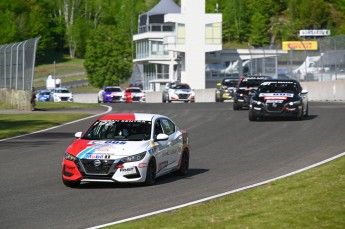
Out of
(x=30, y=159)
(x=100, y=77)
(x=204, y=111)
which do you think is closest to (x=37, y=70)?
(x=100, y=77)

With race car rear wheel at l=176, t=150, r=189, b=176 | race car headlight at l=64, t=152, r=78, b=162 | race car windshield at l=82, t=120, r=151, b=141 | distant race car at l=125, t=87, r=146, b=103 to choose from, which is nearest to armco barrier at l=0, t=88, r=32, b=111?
distant race car at l=125, t=87, r=146, b=103

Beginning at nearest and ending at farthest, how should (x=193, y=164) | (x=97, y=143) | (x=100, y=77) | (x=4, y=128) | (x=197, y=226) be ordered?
(x=197, y=226) → (x=97, y=143) → (x=193, y=164) → (x=4, y=128) → (x=100, y=77)

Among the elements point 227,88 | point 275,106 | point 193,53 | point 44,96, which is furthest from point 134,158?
point 193,53

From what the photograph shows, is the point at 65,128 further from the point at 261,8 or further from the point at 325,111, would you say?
the point at 261,8

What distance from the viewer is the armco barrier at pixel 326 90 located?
56469 millimetres

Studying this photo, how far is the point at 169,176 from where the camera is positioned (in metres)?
19.2

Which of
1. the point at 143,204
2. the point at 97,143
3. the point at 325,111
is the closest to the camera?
the point at 143,204

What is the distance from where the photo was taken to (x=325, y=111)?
40656 mm

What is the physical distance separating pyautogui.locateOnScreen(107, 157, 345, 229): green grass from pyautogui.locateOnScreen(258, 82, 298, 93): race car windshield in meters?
19.8

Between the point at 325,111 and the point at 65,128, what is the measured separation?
11017mm

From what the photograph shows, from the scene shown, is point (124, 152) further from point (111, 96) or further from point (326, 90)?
point (111, 96)

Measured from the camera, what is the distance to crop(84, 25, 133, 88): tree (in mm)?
127956

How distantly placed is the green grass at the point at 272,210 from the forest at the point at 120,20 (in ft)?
477

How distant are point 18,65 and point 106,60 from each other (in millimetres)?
77996
